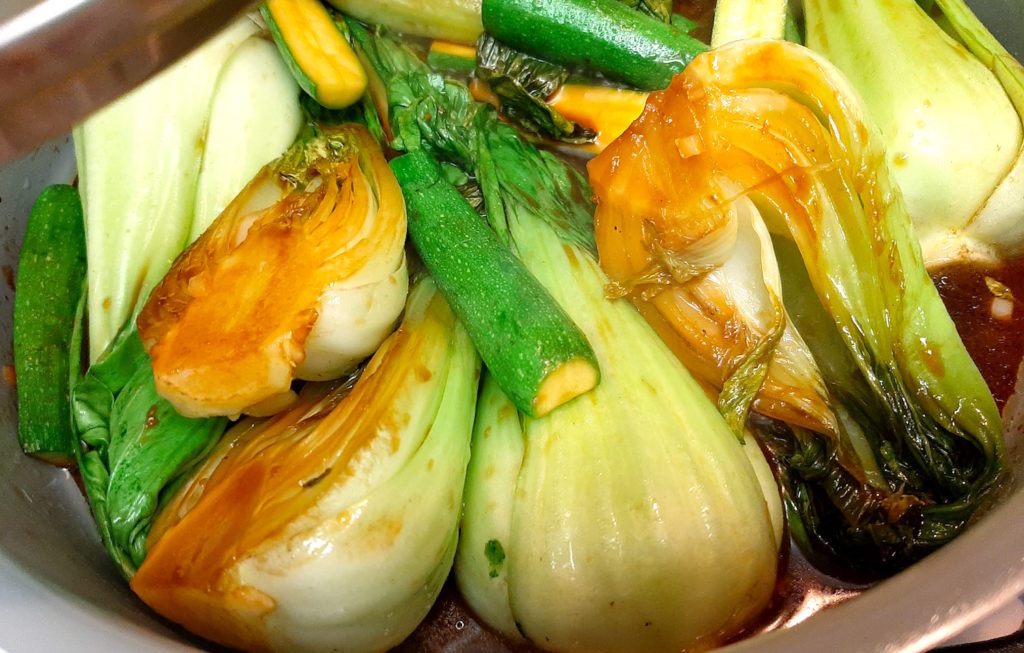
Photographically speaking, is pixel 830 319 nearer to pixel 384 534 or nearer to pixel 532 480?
pixel 532 480

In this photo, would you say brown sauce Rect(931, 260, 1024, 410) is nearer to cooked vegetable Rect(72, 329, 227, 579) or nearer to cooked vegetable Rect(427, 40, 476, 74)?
cooked vegetable Rect(427, 40, 476, 74)

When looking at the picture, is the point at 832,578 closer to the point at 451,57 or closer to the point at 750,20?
the point at 750,20

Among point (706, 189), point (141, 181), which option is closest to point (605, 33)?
point (706, 189)

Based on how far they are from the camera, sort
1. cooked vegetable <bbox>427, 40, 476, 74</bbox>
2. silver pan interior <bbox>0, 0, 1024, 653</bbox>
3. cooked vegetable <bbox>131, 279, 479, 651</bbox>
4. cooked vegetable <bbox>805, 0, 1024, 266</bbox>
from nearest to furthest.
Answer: silver pan interior <bbox>0, 0, 1024, 653</bbox>
cooked vegetable <bbox>131, 279, 479, 651</bbox>
cooked vegetable <bbox>805, 0, 1024, 266</bbox>
cooked vegetable <bbox>427, 40, 476, 74</bbox>

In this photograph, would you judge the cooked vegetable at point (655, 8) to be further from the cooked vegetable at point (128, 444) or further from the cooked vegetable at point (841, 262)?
the cooked vegetable at point (128, 444)

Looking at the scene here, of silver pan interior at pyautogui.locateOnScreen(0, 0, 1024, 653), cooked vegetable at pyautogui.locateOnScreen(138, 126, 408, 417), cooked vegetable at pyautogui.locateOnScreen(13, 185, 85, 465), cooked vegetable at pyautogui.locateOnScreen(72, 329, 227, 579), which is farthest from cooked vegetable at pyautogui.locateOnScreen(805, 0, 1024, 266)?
cooked vegetable at pyautogui.locateOnScreen(13, 185, 85, 465)

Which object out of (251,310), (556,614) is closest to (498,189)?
(251,310)

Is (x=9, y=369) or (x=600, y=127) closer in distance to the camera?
(x=9, y=369)
